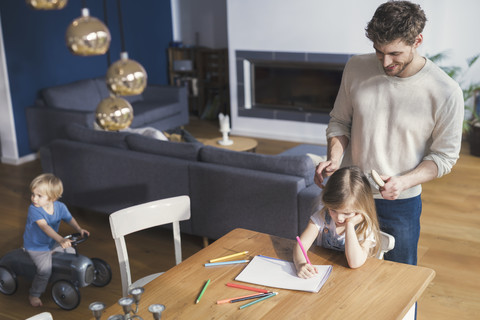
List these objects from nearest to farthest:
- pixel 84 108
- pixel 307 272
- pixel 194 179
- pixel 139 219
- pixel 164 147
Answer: pixel 307 272 < pixel 139 219 < pixel 194 179 < pixel 164 147 < pixel 84 108

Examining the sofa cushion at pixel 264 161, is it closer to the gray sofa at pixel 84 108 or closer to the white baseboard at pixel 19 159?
the gray sofa at pixel 84 108

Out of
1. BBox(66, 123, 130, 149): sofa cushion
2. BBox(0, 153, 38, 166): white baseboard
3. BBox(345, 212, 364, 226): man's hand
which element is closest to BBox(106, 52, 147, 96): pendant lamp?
BBox(345, 212, 364, 226): man's hand

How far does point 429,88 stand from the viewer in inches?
80.4

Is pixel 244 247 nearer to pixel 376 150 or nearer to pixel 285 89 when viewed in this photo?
pixel 376 150

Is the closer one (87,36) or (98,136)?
(87,36)

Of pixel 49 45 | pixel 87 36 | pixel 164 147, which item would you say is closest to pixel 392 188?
pixel 87 36

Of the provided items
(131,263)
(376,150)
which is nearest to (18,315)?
(131,263)

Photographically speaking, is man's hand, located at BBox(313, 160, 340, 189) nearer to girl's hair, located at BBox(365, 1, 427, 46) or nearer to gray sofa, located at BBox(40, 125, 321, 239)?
girl's hair, located at BBox(365, 1, 427, 46)

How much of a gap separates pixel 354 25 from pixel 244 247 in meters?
4.53

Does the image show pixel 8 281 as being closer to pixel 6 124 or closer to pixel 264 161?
pixel 264 161

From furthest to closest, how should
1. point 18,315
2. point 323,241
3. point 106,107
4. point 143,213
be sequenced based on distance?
point 18,315
point 143,213
point 323,241
point 106,107

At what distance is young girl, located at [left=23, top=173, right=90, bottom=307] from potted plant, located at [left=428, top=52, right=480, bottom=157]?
4274mm

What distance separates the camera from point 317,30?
6461mm

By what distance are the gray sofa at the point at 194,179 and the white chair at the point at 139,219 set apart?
0.92m
